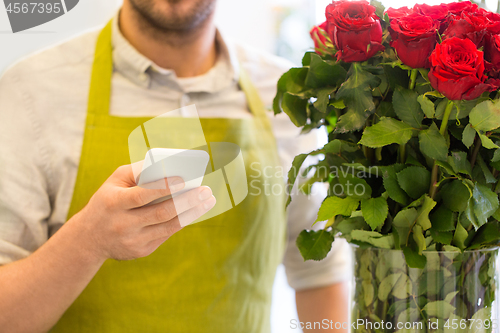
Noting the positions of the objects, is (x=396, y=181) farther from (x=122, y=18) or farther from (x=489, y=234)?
(x=122, y=18)

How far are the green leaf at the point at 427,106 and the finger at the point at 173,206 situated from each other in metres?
0.20

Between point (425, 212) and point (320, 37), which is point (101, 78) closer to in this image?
point (320, 37)

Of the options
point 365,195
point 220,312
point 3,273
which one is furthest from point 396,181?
point 3,273

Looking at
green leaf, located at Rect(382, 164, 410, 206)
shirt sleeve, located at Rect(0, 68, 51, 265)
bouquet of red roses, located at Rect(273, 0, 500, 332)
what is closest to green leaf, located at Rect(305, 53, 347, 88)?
bouquet of red roses, located at Rect(273, 0, 500, 332)

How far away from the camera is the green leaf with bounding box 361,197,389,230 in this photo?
0.35 metres

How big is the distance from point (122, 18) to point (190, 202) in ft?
1.19

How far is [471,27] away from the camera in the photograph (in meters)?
0.32

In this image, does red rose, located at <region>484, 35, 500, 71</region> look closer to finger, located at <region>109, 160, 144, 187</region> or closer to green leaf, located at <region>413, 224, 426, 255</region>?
green leaf, located at <region>413, 224, 426, 255</region>

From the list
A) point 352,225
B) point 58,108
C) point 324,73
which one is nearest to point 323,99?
point 324,73

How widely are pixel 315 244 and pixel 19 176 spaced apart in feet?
1.23

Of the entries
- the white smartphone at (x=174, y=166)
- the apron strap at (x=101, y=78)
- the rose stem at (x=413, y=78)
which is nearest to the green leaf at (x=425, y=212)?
the rose stem at (x=413, y=78)

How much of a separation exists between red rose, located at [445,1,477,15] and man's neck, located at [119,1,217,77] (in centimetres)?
34

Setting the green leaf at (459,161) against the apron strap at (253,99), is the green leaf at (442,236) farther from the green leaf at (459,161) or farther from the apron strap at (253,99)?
the apron strap at (253,99)

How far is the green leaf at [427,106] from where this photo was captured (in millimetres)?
331
